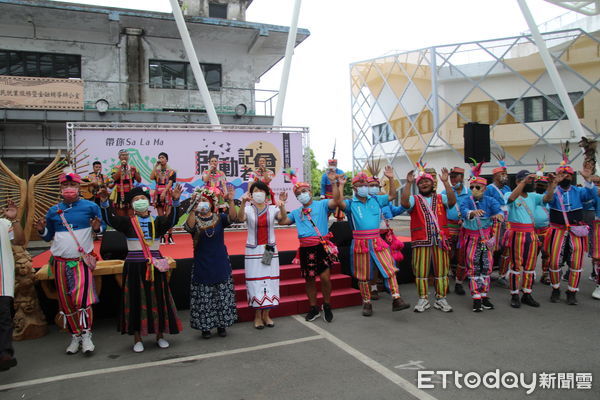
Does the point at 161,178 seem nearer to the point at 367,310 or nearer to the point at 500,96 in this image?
the point at 367,310

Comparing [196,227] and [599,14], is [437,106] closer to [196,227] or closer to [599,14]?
[599,14]

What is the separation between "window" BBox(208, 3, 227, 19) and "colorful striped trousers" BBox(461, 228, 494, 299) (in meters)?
16.3

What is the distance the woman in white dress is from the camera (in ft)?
16.7

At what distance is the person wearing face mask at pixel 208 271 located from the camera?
4691mm

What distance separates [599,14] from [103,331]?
23.5 metres

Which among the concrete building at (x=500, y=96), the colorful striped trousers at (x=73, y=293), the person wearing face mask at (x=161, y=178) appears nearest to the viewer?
the colorful striped trousers at (x=73, y=293)

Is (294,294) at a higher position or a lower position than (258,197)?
lower

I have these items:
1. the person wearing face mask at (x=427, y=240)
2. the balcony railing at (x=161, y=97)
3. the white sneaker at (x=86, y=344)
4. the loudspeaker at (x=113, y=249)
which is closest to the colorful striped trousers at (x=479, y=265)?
the person wearing face mask at (x=427, y=240)

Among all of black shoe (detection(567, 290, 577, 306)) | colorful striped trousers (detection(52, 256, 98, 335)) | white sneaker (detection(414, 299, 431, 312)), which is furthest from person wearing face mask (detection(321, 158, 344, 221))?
black shoe (detection(567, 290, 577, 306))

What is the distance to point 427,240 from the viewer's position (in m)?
5.50

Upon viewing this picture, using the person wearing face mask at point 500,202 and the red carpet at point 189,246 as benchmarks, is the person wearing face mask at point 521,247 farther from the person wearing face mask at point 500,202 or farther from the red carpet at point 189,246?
the red carpet at point 189,246

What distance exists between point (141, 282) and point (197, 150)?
528 centimetres

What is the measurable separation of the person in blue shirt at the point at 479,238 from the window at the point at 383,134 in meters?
20.9

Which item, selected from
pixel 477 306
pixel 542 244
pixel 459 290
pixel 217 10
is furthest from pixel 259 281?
pixel 217 10
